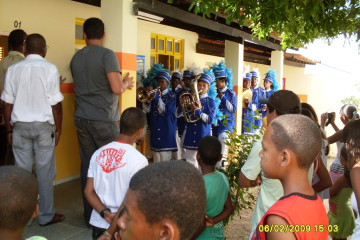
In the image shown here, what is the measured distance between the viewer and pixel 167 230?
1301 millimetres

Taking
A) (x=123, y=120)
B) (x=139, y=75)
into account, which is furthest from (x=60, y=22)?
(x=123, y=120)

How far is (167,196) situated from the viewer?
1303 mm

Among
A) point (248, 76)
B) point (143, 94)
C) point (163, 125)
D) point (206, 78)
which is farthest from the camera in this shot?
point (248, 76)

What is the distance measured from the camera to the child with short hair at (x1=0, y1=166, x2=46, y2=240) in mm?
Answer: 1601

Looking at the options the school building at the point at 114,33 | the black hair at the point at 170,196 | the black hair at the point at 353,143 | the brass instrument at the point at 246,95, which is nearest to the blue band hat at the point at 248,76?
the brass instrument at the point at 246,95

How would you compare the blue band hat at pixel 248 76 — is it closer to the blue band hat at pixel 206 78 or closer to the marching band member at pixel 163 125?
the blue band hat at pixel 206 78

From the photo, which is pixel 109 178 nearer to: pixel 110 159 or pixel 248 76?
pixel 110 159

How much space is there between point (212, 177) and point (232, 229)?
2416mm

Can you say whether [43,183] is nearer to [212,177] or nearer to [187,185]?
[212,177]

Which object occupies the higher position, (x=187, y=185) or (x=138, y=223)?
(x=187, y=185)

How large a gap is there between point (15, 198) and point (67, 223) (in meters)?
2.80

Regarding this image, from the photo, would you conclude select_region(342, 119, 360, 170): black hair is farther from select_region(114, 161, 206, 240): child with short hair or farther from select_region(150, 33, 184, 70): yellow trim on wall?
select_region(150, 33, 184, 70): yellow trim on wall

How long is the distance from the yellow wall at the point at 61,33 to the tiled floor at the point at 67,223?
537 mm

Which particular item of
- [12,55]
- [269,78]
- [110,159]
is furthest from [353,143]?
[269,78]
